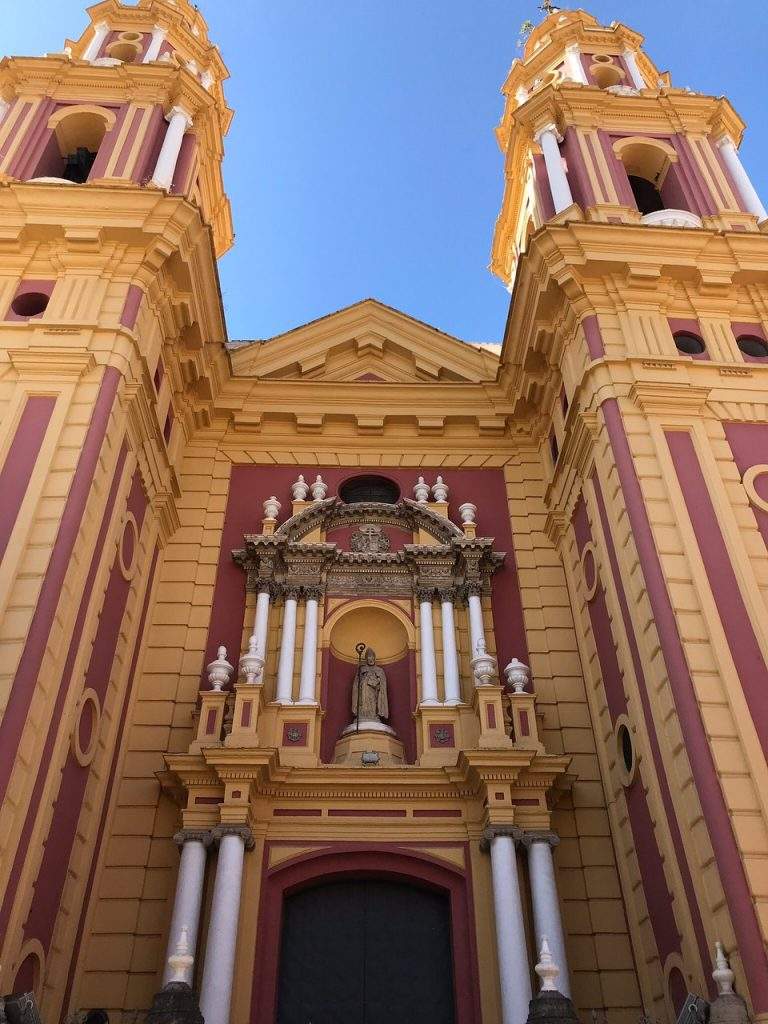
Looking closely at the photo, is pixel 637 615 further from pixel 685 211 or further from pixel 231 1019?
pixel 685 211

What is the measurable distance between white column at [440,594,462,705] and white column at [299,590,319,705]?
1.74 meters

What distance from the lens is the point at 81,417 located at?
11.2 m

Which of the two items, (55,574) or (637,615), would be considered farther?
(637,615)

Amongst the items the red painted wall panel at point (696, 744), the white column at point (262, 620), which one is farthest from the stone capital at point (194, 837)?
the red painted wall panel at point (696, 744)

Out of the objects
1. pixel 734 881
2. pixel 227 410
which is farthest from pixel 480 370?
pixel 734 881

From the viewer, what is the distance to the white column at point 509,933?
9.31m

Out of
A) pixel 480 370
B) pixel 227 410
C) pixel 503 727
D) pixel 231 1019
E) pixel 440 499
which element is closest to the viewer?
pixel 231 1019

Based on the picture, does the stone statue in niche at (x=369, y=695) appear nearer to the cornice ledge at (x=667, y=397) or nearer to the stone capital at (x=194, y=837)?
the stone capital at (x=194, y=837)

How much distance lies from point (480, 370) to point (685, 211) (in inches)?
169

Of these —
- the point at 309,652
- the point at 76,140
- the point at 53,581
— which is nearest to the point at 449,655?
the point at 309,652

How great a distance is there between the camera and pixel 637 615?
10422 millimetres

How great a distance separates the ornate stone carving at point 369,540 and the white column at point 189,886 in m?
5.05

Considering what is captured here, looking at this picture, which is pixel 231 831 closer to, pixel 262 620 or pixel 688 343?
pixel 262 620

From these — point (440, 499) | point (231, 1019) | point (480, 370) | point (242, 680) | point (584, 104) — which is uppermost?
point (584, 104)
